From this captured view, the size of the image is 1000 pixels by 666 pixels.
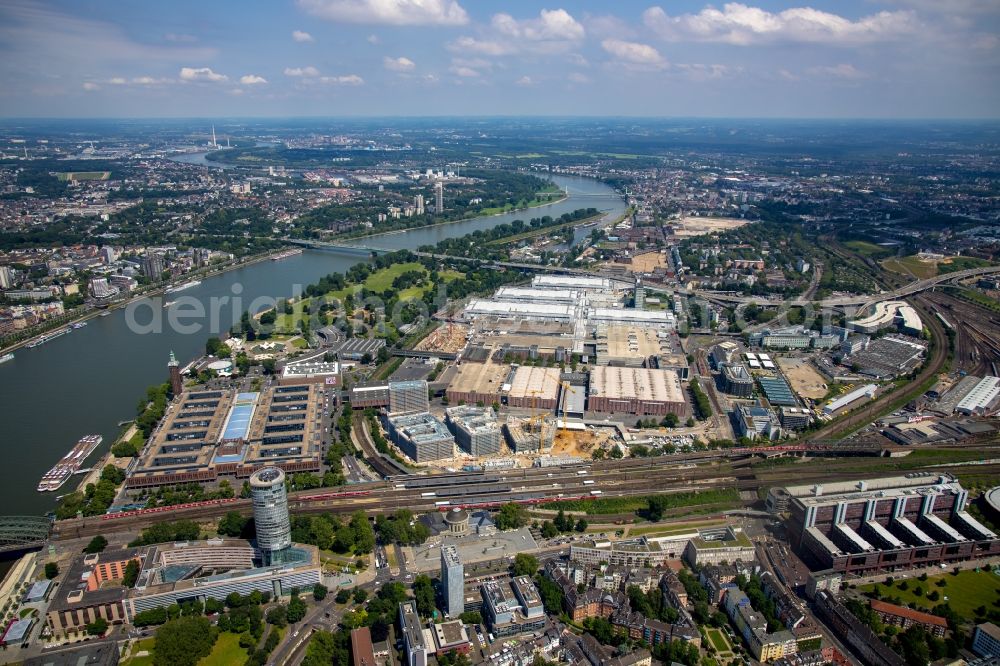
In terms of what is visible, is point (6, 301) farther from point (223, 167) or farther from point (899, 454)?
point (223, 167)

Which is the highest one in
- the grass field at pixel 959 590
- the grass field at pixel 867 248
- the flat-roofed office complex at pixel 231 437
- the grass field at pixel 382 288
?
the grass field at pixel 867 248

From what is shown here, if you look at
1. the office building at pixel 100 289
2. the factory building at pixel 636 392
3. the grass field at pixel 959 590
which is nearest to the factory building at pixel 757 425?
the factory building at pixel 636 392

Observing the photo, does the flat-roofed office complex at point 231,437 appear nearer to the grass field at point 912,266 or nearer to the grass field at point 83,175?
the grass field at point 912,266

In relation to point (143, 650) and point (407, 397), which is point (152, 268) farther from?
point (143, 650)

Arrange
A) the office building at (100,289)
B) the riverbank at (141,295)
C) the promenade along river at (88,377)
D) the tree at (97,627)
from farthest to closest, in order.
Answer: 1. the office building at (100,289)
2. the riverbank at (141,295)
3. the promenade along river at (88,377)
4. the tree at (97,627)

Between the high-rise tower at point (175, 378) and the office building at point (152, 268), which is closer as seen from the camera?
the high-rise tower at point (175, 378)

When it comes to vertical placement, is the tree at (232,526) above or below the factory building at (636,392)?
below

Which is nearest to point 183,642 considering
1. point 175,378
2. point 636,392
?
point 175,378
